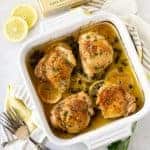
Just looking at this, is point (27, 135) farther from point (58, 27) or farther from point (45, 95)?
point (58, 27)

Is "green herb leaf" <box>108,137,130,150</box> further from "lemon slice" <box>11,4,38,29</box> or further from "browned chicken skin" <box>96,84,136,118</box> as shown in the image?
"lemon slice" <box>11,4,38,29</box>

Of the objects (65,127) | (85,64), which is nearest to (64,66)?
(85,64)

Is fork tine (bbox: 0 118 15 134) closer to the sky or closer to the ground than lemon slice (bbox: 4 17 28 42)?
closer to the ground

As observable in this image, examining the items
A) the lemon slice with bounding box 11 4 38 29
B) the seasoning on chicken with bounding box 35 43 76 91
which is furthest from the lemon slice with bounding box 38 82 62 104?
the lemon slice with bounding box 11 4 38 29

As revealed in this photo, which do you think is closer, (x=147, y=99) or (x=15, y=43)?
(x=147, y=99)

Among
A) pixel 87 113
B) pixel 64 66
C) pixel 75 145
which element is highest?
pixel 64 66

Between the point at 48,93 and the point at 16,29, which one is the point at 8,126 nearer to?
the point at 48,93
